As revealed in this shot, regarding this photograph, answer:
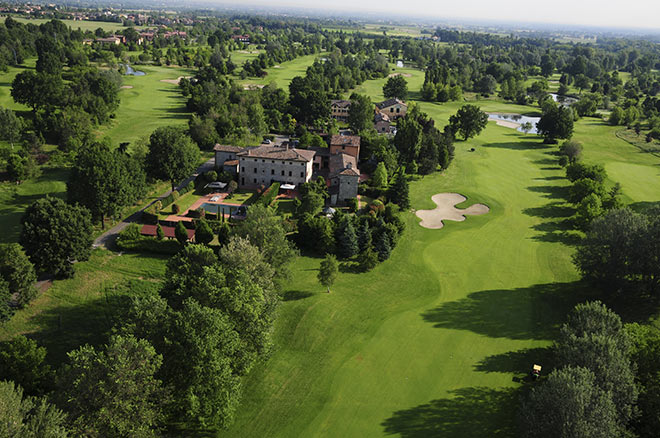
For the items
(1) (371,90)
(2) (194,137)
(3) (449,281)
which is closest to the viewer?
(3) (449,281)

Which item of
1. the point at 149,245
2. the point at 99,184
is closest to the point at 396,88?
the point at 99,184

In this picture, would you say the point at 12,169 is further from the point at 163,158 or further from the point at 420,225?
the point at 420,225

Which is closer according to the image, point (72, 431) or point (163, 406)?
point (72, 431)

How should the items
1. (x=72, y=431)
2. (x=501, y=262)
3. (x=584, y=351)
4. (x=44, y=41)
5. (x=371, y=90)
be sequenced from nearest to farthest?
(x=72, y=431)
(x=584, y=351)
(x=501, y=262)
(x=44, y=41)
(x=371, y=90)

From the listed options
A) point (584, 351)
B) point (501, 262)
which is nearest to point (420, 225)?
point (501, 262)

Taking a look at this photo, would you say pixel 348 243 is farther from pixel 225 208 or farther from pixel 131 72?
pixel 131 72

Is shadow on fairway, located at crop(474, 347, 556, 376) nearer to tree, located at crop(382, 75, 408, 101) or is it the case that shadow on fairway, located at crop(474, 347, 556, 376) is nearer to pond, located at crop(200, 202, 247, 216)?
pond, located at crop(200, 202, 247, 216)
